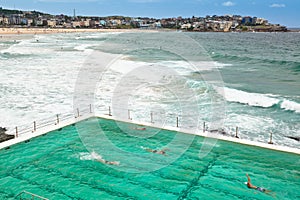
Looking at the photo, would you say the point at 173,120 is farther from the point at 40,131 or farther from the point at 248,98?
the point at 248,98

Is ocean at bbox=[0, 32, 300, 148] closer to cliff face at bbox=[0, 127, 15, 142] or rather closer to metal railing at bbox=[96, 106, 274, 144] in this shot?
metal railing at bbox=[96, 106, 274, 144]

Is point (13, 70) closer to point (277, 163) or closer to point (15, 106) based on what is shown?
point (15, 106)

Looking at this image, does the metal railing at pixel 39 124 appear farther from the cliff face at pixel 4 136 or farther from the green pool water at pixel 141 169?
the green pool water at pixel 141 169

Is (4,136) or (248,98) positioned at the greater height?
(248,98)

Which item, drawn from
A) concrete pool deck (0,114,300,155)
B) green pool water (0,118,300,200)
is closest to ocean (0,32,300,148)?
concrete pool deck (0,114,300,155)

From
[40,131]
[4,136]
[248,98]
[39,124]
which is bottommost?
[4,136]

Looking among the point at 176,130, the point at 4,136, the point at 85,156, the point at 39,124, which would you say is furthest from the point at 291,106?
the point at 4,136
